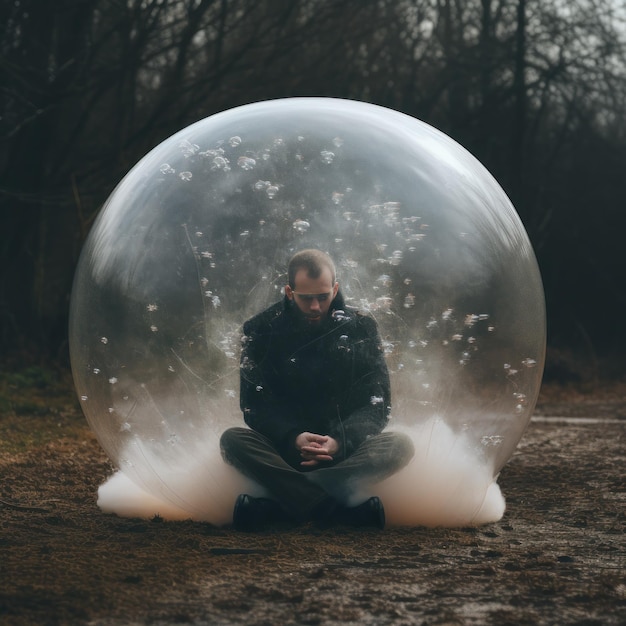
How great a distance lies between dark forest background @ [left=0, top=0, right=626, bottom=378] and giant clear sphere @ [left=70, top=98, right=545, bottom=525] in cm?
479

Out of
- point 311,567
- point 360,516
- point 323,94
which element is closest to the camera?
point 311,567

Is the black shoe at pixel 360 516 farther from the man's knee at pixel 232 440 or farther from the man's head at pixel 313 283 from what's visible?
the man's head at pixel 313 283

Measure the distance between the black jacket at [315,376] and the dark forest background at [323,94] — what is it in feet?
17.0

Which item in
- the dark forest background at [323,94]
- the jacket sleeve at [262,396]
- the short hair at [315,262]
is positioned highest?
the dark forest background at [323,94]

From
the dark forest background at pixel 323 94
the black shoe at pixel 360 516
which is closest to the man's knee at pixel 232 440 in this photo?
the black shoe at pixel 360 516

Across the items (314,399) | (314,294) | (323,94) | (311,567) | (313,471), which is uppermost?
(323,94)

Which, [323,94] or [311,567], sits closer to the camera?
[311,567]

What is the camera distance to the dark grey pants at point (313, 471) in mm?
3635

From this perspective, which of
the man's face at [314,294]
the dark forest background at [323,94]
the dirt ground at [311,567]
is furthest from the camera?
the dark forest background at [323,94]

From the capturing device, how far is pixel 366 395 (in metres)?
3.63

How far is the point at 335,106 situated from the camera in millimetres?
4098

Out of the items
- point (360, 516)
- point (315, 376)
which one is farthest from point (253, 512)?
point (315, 376)

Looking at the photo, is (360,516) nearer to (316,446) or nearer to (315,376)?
(316,446)

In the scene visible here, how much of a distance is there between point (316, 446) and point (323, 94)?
8.21 m
